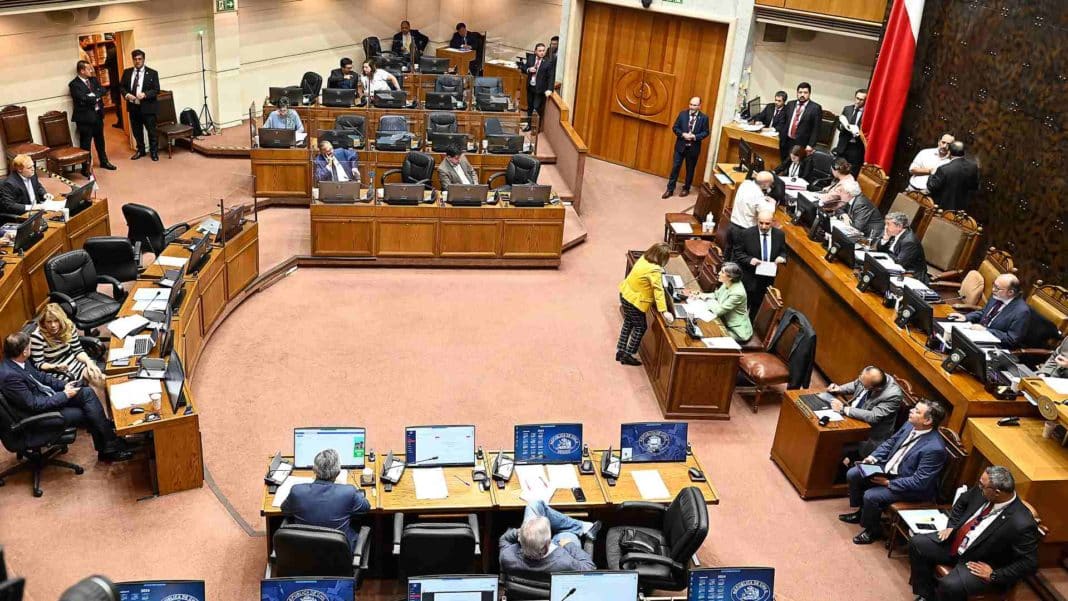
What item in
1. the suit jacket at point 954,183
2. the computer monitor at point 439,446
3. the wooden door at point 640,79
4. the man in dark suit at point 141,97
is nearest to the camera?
the computer monitor at point 439,446

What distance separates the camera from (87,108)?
13469 mm

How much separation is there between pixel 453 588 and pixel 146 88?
1126 cm

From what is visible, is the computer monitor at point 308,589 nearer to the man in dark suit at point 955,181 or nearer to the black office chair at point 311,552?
the black office chair at point 311,552

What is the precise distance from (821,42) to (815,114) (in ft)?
7.04

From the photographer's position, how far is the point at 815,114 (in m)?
13.7

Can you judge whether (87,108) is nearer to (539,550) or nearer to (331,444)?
(331,444)

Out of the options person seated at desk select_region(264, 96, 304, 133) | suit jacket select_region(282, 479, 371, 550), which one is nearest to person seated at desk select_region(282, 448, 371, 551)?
suit jacket select_region(282, 479, 371, 550)

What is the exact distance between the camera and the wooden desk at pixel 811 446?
7922mm

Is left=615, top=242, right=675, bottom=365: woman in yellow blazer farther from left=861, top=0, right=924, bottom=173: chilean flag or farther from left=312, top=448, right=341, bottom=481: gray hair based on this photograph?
left=861, top=0, right=924, bottom=173: chilean flag

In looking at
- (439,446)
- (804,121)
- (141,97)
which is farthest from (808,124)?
(141,97)

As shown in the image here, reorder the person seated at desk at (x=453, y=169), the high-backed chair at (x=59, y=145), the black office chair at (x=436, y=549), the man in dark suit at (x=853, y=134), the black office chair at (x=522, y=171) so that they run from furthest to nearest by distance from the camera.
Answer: the man in dark suit at (x=853, y=134) → the high-backed chair at (x=59, y=145) → the black office chair at (x=522, y=171) → the person seated at desk at (x=453, y=169) → the black office chair at (x=436, y=549)

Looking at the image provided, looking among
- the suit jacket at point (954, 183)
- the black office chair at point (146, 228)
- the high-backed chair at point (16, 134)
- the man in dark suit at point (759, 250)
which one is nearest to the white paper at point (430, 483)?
the man in dark suit at point (759, 250)

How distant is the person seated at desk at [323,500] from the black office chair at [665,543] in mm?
1861

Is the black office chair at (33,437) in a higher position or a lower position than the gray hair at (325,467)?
lower
